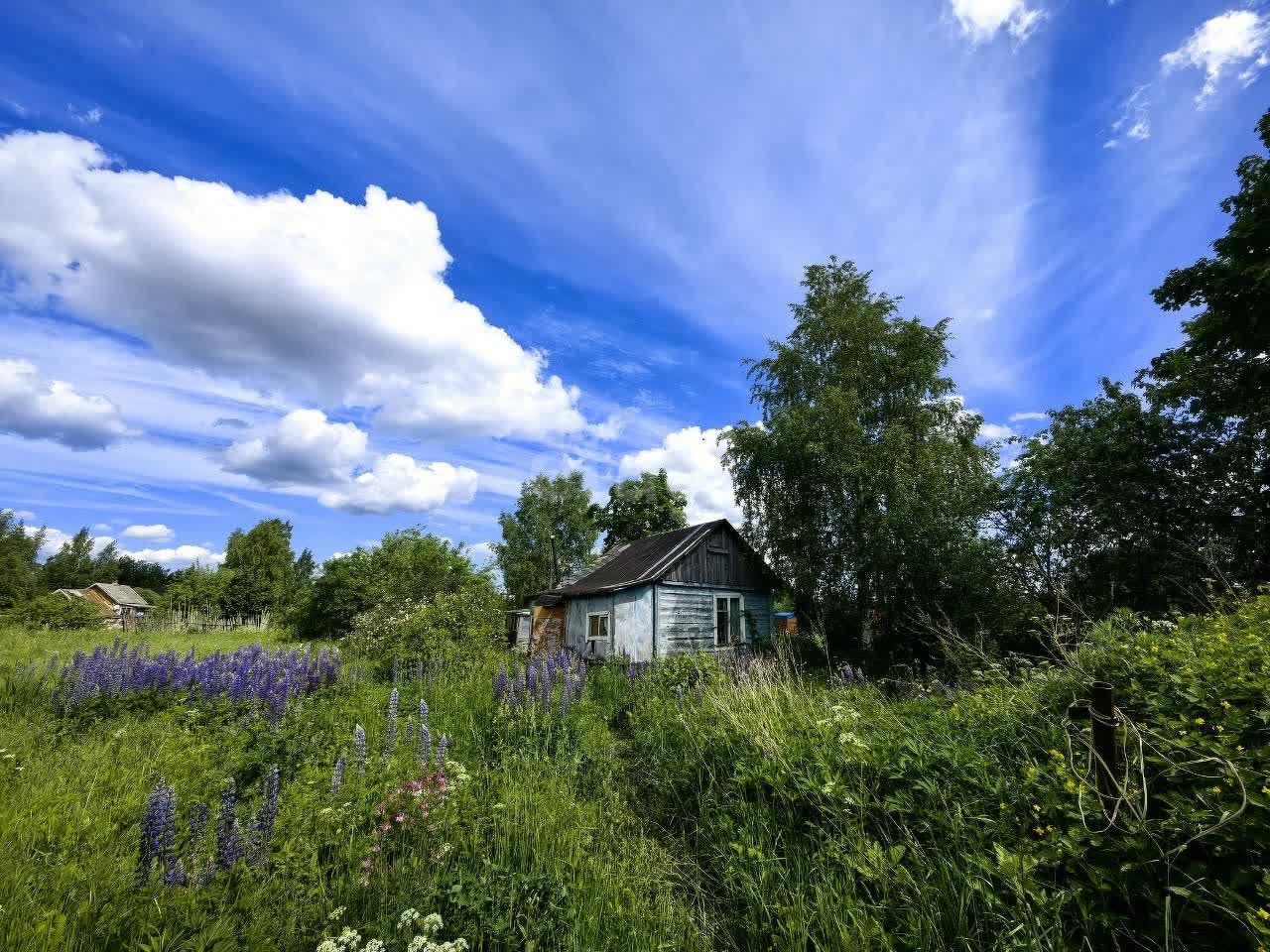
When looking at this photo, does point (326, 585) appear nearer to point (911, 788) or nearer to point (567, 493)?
point (567, 493)

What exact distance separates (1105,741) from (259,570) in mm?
46451

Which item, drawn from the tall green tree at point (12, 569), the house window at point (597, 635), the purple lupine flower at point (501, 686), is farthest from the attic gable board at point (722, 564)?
the tall green tree at point (12, 569)

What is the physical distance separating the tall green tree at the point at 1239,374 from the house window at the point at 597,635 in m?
16.0

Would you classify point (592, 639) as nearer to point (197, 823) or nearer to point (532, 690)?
point (532, 690)

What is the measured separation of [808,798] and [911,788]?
81cm

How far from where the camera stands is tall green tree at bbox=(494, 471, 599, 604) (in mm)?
39719

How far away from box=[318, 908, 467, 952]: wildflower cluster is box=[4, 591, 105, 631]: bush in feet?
97.3

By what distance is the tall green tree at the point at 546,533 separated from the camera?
39.7m

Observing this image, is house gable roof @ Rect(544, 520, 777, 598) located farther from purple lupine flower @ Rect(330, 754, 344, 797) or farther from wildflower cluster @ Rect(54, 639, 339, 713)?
purple lupine flower @ Rect(330, 754, 344, 797)

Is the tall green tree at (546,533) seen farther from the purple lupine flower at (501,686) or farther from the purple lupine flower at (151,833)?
the purple lupine flower at (151,833)

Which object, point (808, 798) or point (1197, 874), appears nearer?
point (1197, 874)

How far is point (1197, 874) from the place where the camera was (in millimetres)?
2301

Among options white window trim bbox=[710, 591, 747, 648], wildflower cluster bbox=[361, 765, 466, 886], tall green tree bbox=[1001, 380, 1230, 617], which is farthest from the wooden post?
white window trim bbox=[710, 591, 747, 648]

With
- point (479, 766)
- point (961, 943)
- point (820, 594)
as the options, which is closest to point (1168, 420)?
point (820, 594)
